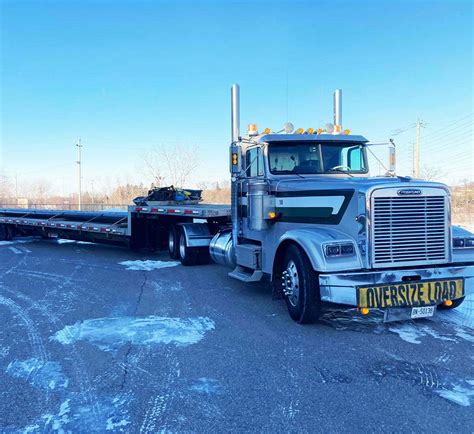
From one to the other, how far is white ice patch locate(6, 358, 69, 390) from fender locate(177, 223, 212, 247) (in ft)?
18.3

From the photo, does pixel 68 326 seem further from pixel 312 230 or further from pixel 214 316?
pixel 312 230

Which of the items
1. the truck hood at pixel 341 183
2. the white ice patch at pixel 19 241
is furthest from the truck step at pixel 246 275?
the white ice patch at pixel 19 241

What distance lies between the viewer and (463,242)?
5.41 metres

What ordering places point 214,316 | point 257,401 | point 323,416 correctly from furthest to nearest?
1. point 214,316
2. point 257,401
3. point 323,416

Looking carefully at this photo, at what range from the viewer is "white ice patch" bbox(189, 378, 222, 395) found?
3678mm

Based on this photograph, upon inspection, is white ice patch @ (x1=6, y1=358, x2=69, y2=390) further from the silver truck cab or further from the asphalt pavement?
the silver truck cab

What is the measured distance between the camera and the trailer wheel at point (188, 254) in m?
9.84

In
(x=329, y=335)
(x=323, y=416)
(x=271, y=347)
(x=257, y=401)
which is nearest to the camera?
(x=323, y=416)

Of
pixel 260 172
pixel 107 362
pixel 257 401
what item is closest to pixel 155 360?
pixel 107 362

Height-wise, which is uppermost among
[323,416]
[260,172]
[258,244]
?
[260,172]

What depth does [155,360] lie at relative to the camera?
14.2 feet

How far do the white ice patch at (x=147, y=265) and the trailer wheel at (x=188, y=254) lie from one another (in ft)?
1.15

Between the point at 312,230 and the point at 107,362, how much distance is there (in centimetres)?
274

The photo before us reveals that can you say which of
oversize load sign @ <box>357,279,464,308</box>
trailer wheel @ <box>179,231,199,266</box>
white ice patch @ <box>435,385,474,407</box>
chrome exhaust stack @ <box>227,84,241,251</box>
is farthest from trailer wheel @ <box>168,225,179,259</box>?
white ice patch @ <box>435,385,474,407</box>
